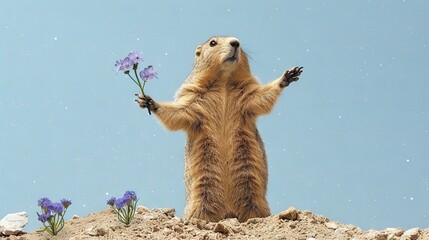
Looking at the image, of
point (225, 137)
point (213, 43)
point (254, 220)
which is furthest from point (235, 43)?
point (254, 220)

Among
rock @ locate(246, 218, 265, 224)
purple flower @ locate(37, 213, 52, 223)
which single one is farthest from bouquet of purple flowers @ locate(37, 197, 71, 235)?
rock @ locate(246, 218, 265, 224)

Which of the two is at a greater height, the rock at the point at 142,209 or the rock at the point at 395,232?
the rock at the point at 142,209

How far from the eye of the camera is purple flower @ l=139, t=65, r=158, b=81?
678 cm

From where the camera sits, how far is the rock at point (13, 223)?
6.78 m

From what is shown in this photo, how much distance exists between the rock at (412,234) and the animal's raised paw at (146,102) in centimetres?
279

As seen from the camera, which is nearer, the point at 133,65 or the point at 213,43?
the point at 133,65

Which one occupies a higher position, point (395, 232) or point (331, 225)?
point (331, 225)

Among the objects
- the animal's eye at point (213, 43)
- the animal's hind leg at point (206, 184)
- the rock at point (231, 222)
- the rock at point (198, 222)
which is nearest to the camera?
the rock at point (198, 222)

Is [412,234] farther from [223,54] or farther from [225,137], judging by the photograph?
[223,54]

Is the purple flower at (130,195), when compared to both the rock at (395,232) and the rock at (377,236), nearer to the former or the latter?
the rock at (377,236)

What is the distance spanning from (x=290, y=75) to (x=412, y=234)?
2135 millimetres

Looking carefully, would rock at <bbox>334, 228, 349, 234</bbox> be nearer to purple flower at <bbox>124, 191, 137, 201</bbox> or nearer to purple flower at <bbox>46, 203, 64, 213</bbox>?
purple flower at <bbox>124, 191, 137, 201</bbox>

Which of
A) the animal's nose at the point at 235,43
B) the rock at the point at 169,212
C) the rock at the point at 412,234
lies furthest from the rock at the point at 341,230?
the animal's nose at the point at 235,43

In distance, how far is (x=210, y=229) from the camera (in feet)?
21.5
